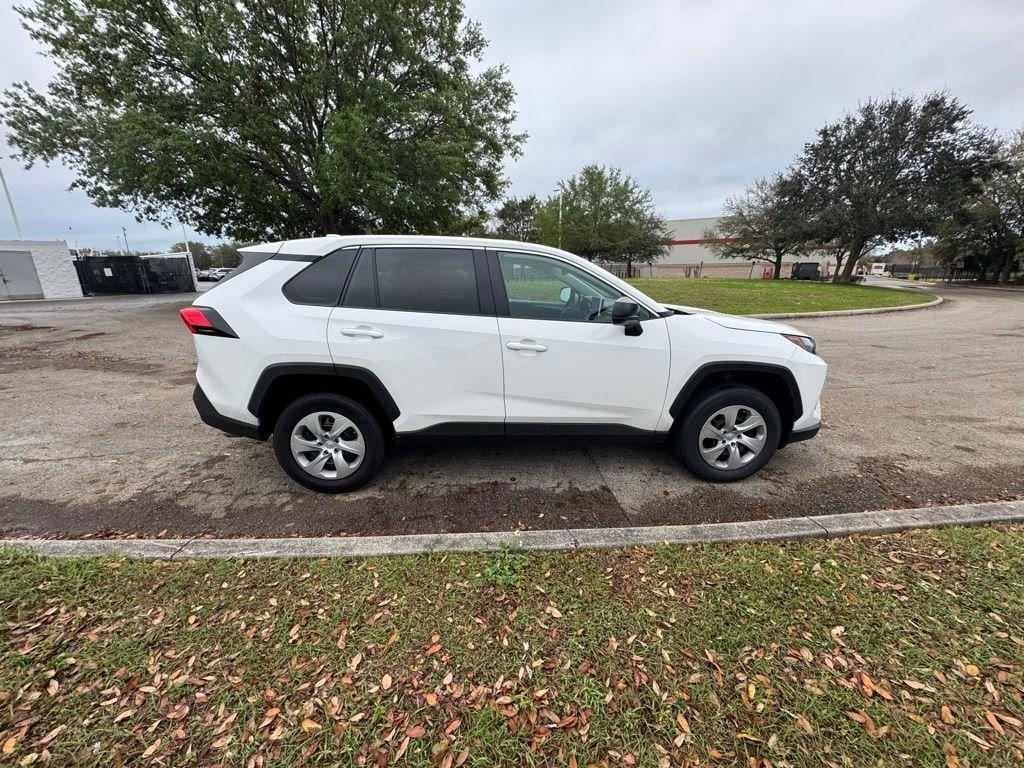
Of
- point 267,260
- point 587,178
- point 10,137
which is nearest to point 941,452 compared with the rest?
point 267,260

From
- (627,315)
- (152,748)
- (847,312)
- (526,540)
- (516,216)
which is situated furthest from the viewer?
Result: (516,216)

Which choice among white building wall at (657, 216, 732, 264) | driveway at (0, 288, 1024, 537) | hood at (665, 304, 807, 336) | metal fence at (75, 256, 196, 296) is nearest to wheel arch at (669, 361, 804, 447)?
hood at (665, 304, 807, 336)

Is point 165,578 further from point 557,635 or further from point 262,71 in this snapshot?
point 262,71

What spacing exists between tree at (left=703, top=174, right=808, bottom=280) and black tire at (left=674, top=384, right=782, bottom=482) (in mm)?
36443

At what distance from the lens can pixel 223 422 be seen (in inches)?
124

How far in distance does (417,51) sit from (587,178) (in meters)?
30.5

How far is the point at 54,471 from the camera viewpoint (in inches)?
143

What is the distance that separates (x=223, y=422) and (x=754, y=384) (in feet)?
13.3

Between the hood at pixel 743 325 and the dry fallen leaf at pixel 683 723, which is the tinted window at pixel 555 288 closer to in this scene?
the hood at pixel 743 325

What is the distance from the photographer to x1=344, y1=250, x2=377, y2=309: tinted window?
10.0 ft

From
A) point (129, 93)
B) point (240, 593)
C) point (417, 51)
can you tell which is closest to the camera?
point (240, 593)

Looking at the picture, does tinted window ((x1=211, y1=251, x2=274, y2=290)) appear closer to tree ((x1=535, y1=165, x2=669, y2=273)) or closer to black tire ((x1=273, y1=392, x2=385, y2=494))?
black tire ((x1=273, y1=392, x2=385, y2=494))

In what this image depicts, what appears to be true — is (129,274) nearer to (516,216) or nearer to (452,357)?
(452,357)

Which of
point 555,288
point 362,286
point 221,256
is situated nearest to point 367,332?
point 362,286
